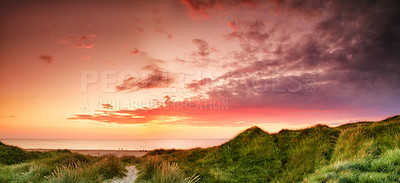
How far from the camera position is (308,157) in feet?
35.9

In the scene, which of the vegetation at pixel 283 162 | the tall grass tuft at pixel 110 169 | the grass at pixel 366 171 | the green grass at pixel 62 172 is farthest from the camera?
the tall grass tuft at pixel 110 169

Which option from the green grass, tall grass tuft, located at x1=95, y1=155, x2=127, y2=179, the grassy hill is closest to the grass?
the grassy hill

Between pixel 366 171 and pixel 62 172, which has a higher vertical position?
pixel 366 171

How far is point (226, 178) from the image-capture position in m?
10.7

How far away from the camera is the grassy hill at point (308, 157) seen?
6.86 meters

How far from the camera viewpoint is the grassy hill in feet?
22.5

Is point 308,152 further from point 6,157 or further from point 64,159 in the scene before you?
point 6,157

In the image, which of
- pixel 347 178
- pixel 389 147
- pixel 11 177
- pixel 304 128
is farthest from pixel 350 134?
pixel 11 177

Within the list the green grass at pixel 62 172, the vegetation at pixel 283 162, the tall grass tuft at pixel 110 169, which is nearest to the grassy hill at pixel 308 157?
the vegetation at pixel 283 162

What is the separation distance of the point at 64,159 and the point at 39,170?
3739 millimetres

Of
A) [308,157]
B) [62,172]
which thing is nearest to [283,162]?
[308,157]

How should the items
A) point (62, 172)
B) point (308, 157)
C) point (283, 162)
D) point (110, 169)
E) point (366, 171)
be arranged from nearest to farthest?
point (366, 171) < point (62, 172) < point (308, 157) < point (283, 162) < point (110, 169)

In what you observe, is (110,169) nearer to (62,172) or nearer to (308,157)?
(62,172)

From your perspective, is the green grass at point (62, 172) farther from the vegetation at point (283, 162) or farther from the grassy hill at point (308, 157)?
the grassy hill at point (308, 157)
